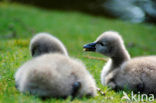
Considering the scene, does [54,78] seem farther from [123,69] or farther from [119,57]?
[119,57]

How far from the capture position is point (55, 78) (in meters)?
4.20

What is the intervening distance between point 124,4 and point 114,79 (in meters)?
22.7

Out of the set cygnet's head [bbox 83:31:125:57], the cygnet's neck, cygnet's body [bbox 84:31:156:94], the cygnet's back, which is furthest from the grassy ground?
cygnet's head [bbox 83:31:125:57]

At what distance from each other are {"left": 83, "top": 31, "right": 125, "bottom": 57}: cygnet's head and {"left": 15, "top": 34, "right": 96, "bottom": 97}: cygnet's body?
1612 millimetres

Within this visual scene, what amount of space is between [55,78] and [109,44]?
7.34 ft

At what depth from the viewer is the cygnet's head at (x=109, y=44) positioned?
6137 millimetres

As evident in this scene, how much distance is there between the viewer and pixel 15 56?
7.79 m

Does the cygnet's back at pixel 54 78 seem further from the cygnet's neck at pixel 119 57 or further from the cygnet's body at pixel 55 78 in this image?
the cygnet's neck at pixel 119 57

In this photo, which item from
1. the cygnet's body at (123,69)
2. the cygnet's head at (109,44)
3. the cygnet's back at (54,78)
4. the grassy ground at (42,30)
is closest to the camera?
the cygnet's back at (54,78)

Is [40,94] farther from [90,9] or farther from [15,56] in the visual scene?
[90,9]

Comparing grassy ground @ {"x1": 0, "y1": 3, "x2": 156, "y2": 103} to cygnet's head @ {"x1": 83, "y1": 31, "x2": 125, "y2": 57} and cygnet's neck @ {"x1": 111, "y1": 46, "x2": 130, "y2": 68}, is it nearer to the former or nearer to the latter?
cygnet's neck @ {"x1": 111, "y1": 46, "x2": 130, "y2": 68}

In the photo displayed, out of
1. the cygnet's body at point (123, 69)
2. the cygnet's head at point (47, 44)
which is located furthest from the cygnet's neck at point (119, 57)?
the cygnet's head at point (47, 44)

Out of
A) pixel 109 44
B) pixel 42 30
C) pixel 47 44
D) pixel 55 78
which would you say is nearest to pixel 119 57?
pixel 109 44

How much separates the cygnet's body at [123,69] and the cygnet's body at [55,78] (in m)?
1.24
